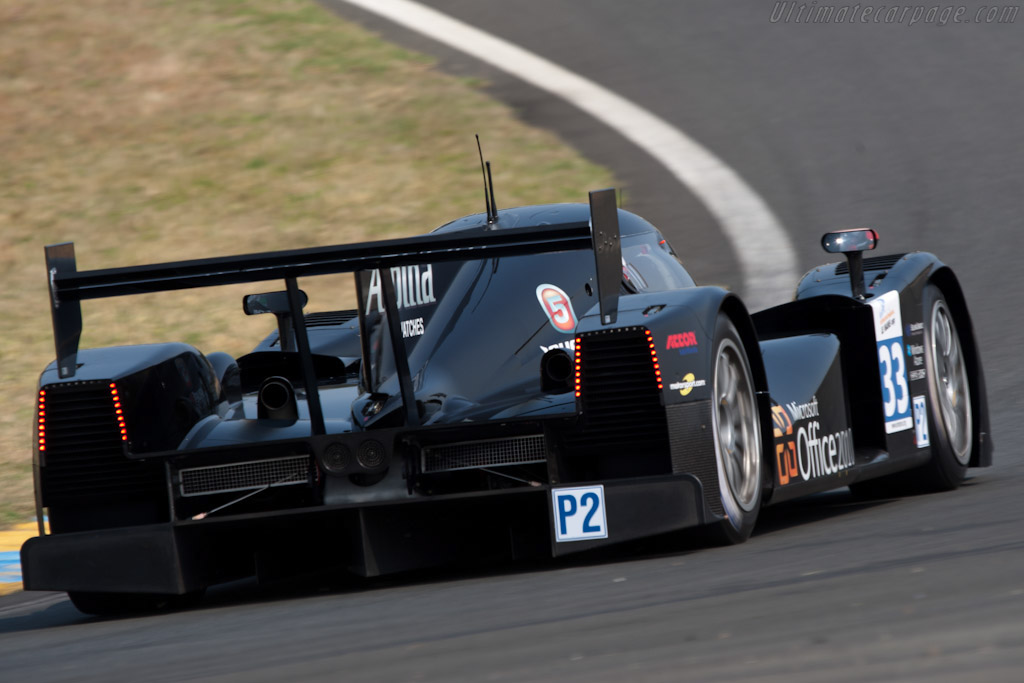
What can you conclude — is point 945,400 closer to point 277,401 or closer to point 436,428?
point 436,428

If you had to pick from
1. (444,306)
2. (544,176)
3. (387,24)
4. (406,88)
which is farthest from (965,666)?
(387,24)

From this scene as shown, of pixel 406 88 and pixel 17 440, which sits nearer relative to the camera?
pixel 17 440

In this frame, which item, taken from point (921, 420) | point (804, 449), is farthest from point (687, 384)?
point (921, 420)

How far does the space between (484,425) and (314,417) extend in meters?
0.56

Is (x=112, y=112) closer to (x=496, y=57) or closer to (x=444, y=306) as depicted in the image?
(x=496, y=57)

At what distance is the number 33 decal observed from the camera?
6.48 metres

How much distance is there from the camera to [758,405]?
570 cm

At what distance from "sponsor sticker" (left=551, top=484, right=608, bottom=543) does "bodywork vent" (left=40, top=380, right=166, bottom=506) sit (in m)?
1.37

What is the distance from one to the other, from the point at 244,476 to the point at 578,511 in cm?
111

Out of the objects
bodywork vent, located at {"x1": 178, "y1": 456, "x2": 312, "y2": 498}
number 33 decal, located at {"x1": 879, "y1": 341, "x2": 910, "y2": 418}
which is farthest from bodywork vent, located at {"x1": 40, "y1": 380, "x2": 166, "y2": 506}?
number 33 decal, located at {"x1": 879, "y1": 341, "x2": 910, "y2": 418}

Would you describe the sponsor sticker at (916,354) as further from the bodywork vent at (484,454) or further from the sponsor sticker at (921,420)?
the bodywork vent at (484,454)

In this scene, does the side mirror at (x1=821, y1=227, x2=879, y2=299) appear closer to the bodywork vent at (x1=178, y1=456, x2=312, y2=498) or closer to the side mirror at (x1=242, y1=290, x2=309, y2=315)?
the side mirror at (x1=242, y1=290, x2=309, y2=315)

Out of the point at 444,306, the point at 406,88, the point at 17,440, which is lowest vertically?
the point at 17,440

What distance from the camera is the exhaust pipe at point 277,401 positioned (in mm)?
5598
